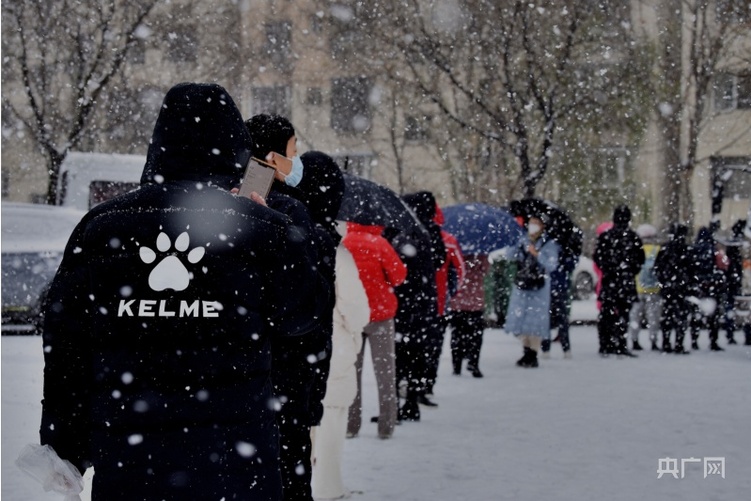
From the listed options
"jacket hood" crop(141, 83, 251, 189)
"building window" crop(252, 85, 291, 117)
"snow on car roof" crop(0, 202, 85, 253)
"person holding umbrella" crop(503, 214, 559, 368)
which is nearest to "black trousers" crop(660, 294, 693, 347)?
"person holding umbrella" crop(503, 214, 559, 368)

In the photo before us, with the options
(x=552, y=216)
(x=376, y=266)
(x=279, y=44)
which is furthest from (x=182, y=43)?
(x=376, y=266)

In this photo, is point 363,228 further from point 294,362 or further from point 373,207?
point 294,362

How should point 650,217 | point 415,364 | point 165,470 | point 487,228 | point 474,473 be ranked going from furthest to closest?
point 650,217
point 487,228
point 415,364
point 474,473
point 165,470

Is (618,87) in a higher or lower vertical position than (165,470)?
higher

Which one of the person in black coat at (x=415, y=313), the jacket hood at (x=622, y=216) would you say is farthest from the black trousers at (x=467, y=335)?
the jacket hood at (x=622, y=216)

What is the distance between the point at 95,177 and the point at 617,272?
8.69 meters

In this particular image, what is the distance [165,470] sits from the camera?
264cm

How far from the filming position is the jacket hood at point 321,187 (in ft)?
15.9

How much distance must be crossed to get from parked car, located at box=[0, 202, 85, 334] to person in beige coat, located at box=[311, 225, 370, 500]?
1114 centimetres

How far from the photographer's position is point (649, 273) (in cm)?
1502

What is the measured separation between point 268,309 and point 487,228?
9.33 m

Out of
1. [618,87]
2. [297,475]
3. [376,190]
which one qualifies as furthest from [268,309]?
[618,87]

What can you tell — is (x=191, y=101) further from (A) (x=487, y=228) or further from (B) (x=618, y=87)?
(B) (x=618, y=87)

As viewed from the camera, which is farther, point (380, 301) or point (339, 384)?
point (380, 301)
